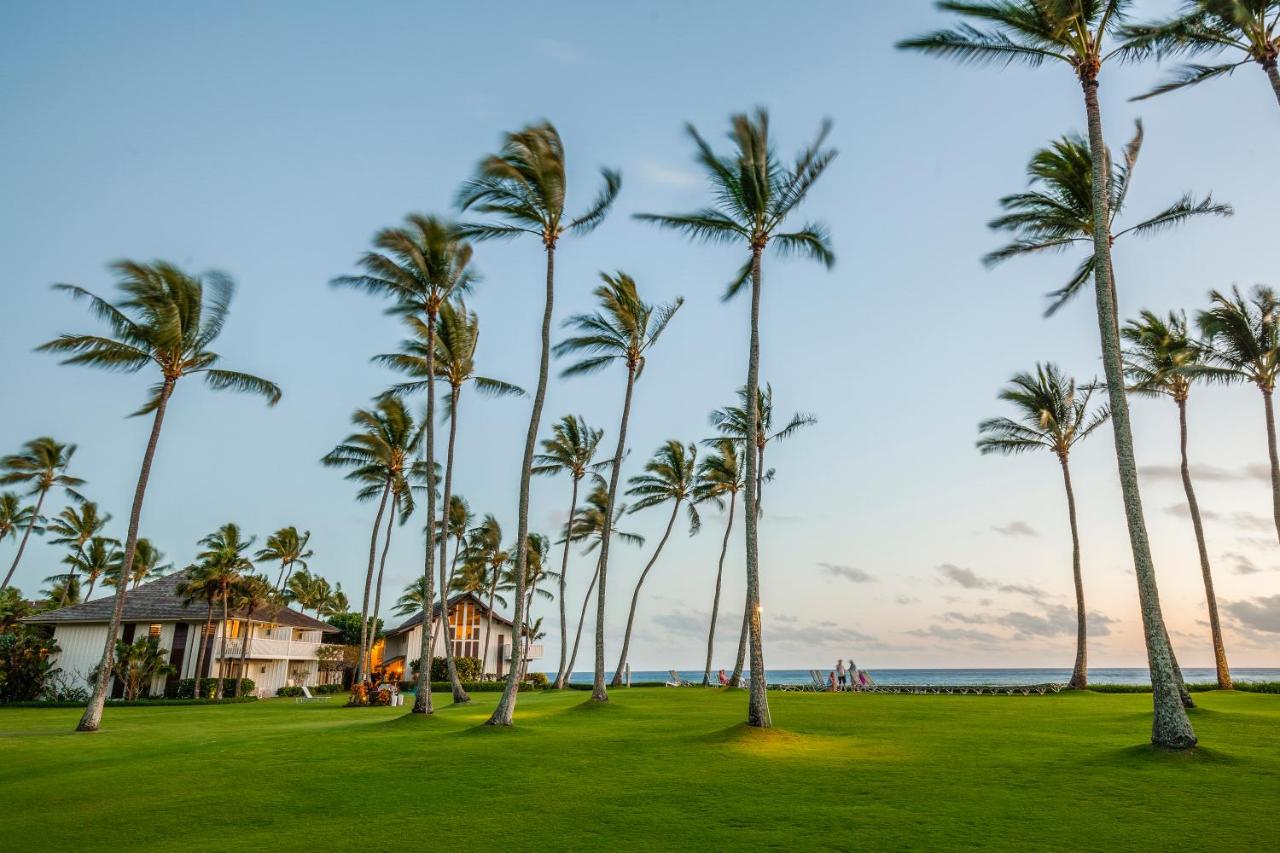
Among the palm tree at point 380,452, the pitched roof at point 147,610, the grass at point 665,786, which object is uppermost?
the palm tree at point 380,452

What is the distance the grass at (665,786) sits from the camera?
7398 mm

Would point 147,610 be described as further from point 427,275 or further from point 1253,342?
point 1253,342

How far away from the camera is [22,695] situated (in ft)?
116

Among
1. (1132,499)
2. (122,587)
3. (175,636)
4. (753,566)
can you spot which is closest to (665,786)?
(753,566)

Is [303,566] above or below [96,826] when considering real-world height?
above

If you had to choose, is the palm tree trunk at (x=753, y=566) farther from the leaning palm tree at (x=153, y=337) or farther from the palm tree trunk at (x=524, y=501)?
the leaning palm tree at (x=153, y=337)

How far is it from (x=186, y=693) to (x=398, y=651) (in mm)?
15303

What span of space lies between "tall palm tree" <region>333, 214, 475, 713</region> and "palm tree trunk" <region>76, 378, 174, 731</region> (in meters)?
6.09

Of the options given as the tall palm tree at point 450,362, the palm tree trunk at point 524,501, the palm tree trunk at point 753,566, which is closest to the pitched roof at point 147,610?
the tall palm tree at point 450,362

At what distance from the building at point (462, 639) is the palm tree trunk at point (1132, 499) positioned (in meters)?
43.1

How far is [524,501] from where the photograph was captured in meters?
18.4

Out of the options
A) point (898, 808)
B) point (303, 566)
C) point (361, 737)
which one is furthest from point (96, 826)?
point (303, 566)

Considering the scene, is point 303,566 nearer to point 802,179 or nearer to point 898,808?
point 802,179

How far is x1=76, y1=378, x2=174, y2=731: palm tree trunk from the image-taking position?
1855 centimetres
